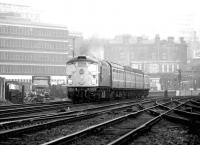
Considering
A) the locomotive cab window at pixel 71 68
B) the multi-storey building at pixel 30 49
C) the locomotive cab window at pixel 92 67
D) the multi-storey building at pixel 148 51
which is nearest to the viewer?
the locomotive cab window at pixel 92 67

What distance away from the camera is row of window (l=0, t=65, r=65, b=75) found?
9138 centimetres

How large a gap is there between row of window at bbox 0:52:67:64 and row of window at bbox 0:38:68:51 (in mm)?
2062

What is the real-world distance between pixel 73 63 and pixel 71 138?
60.8 feet

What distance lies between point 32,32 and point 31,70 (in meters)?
11.0

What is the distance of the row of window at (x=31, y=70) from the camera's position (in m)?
91.4

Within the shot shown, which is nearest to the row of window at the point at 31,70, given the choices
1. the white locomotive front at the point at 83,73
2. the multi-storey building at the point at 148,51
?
the multi-storey building at the point at 148,51

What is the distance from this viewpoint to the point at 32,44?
9631 centimetres

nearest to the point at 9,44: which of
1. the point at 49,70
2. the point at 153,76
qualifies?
the point at 49,70

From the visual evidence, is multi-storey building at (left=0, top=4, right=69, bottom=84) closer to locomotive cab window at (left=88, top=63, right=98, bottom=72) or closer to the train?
the train

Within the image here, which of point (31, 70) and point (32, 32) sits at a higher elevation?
point (32, 32)

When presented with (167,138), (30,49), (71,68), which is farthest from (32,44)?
(167,138)

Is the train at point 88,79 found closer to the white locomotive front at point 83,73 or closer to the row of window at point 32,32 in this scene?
the white locomotive front at point 83,73

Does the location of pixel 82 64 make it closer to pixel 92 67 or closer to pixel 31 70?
pixel 92 67

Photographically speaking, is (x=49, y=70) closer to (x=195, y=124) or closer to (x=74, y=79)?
(x=74, y=79)
